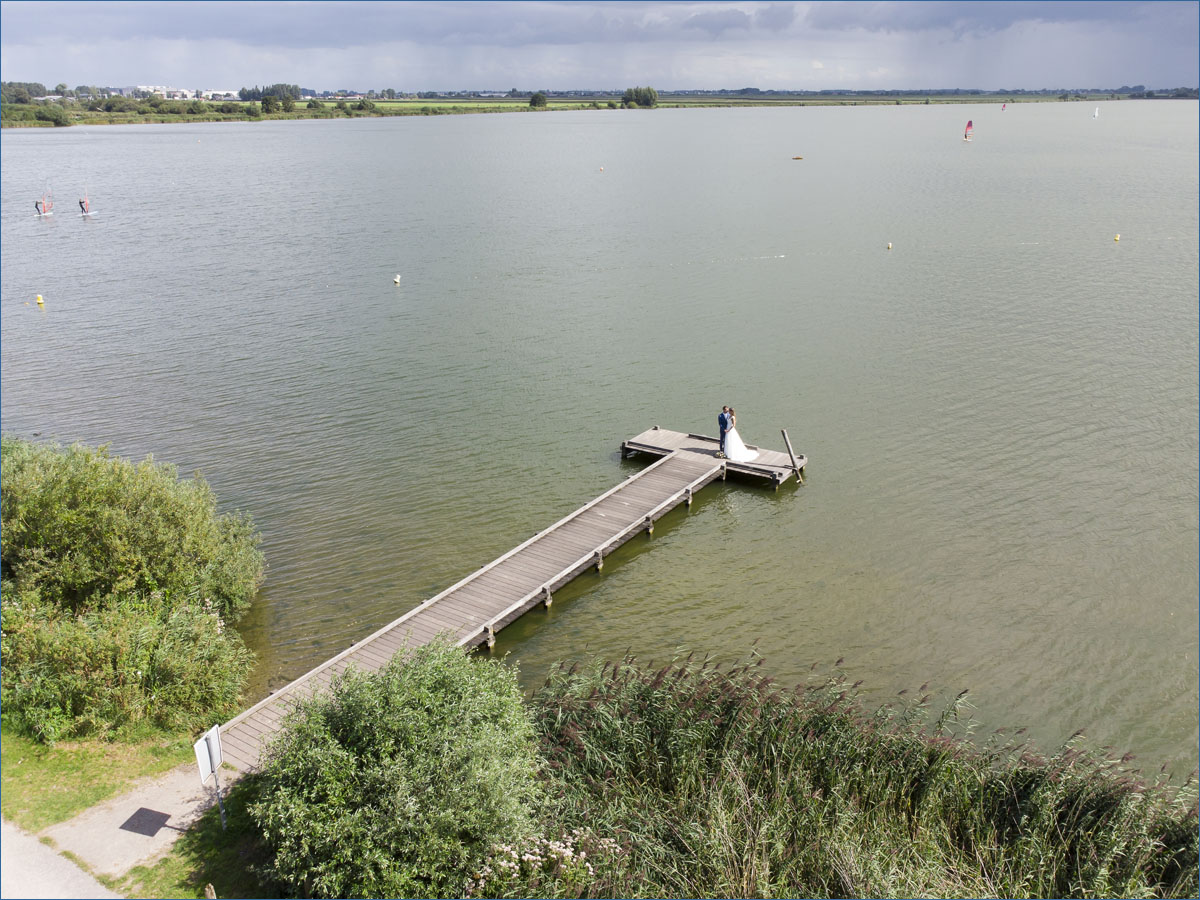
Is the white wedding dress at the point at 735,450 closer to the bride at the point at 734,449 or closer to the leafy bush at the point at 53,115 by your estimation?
the bride at the point at 734,449

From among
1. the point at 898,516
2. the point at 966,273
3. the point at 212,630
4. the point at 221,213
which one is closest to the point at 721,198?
the point at 966,273

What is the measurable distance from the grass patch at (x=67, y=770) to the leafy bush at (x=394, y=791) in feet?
8.69

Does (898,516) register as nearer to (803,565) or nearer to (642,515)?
(803,565)

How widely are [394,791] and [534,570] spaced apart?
375 inches

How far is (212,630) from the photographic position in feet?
53.5

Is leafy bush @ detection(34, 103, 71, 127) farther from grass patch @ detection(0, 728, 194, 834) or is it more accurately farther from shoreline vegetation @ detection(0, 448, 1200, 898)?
grass patch @ detection(0, 728, 194, 834)

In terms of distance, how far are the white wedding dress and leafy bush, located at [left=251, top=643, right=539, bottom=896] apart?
15007 mm

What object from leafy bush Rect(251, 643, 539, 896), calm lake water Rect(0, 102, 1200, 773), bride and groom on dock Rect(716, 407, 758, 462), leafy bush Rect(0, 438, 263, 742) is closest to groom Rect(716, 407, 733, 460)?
bride and groom on dock Rect(716, 407, 758, 462)

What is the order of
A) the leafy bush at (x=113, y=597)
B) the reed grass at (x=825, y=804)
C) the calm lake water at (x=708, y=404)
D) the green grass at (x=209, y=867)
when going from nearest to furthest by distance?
1. the green grass at (x=209, y=867)
2. the reed grass at (x=825, y=804)
3. the leafy bush at (x=113, y=597)
4. the calm lake water at (x=708, y=404)

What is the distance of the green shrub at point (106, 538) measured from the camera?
54.3ft

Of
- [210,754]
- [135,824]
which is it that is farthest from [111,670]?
[210,754]

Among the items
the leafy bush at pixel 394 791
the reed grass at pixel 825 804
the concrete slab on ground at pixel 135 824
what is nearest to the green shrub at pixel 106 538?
the concrete slab on ground at pixel 135 824

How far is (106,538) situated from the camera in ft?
55.1

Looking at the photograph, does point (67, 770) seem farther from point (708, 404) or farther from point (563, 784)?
point (708, 404)
